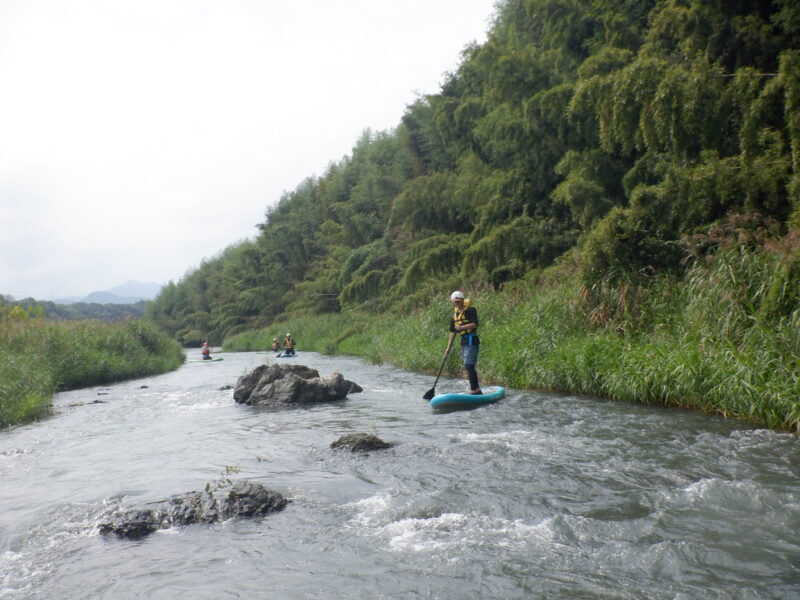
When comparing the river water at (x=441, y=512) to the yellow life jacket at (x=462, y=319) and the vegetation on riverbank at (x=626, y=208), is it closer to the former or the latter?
the vegetation on riverbank at (x=626, y=208)

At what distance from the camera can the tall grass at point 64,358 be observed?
1172 centimetres

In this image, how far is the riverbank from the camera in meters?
7.49

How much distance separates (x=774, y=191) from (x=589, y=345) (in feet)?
12.5

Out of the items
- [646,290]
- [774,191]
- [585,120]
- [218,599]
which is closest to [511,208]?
[585,120]

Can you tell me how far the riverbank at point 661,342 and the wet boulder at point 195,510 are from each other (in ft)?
19.4

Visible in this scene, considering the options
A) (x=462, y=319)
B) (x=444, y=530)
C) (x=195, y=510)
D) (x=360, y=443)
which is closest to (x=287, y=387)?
(x=462, y=319)

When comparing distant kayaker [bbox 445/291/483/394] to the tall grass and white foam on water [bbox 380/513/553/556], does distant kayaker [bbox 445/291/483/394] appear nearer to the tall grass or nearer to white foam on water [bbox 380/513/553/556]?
white foam on water [bbox 380/513/553/556]

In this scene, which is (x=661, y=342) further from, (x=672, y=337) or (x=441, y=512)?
(x=441, y=512)

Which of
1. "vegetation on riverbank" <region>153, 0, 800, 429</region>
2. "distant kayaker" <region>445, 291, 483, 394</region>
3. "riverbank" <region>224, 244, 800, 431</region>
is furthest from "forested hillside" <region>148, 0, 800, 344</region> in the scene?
"distant kayaker" <region>445, 291, 483, 394</region>

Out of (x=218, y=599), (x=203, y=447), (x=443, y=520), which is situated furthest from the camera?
(x=203, y=447)

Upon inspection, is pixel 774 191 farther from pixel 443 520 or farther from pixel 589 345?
pixel 443 520

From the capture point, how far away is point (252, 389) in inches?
503

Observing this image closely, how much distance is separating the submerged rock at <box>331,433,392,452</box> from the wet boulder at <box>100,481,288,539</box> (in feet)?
6.19

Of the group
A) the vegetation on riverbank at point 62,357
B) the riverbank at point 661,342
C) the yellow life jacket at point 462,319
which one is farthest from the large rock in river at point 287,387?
the vegetation on riverbank at point 62,357
